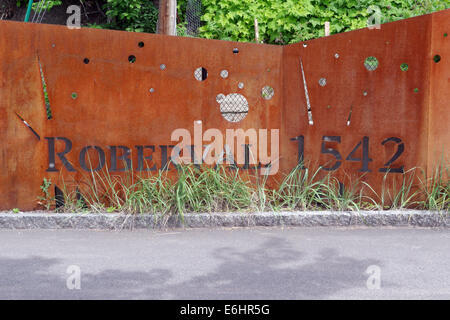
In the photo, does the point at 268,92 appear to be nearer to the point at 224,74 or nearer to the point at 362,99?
the point at 224,74

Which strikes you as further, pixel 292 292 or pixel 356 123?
pixel 356 123

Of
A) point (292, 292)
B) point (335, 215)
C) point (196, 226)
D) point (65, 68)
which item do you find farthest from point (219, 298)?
point (65, 68)

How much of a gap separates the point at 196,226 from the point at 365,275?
7.15ft

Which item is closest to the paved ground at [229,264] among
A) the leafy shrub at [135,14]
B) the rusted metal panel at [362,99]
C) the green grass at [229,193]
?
the green grass at [229,193]

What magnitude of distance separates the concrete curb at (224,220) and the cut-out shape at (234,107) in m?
1.53

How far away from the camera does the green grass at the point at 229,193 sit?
5.39m

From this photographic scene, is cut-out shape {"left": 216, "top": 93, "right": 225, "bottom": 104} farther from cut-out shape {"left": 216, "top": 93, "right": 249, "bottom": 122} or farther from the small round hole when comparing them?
the small round hole

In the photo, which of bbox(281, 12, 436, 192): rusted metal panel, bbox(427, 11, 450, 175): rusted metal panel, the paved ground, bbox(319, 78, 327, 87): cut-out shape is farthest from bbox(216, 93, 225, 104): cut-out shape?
bbox(427, 11, 450, 175): rusted metal panel

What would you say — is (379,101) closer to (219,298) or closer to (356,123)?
(356,123)

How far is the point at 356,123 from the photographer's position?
579cm

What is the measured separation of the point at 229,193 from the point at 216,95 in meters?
1.37

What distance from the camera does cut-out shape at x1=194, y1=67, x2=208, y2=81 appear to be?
A: 6023 millimetres

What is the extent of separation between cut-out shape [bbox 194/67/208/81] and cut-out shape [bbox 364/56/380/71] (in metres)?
2.05

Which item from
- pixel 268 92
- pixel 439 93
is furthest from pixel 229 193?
pixel 439 93
